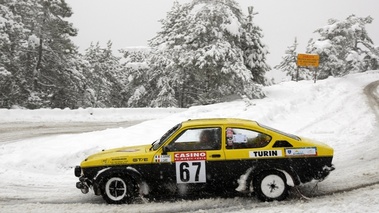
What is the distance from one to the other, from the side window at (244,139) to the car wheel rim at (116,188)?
212 cm

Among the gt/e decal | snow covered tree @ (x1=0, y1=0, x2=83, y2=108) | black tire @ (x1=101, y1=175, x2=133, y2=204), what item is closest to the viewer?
the gt/e decal

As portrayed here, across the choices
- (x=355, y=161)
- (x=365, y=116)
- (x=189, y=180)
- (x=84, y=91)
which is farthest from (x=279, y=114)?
(x=84, y=91)

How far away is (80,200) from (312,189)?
4.66 metres

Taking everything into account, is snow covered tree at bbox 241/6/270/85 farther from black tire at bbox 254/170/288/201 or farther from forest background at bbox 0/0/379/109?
black tire at bbox 254/170/288/201

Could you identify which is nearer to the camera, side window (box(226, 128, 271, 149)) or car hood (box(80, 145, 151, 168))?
side window (box(226, 128, 271, 149))

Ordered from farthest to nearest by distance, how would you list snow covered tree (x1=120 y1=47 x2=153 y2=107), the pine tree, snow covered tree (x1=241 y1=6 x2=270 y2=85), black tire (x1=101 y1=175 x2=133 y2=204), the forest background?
the pine tree
snow covered tree (x1=120 y1=47 x2=153 y2=107)
snow covered tree (x1=241 y1=6 x2=270 y2=85)
the forest background
black tire (x1=101 y1=175 x2=133 y2=204)

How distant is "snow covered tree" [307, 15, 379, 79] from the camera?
3991 centimetres

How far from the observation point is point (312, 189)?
7566mm

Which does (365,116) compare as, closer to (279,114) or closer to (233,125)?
(279,114)

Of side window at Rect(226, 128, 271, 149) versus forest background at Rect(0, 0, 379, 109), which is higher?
forest background at Rect(0, 0, 379, 109)

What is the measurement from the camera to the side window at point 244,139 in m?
7.08

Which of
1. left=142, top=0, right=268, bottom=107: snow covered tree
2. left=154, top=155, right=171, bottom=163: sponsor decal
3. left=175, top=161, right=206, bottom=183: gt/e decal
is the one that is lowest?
left=175, top=161, right=206, bottom=183: gt/e decal

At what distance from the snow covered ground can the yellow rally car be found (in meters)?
0.29

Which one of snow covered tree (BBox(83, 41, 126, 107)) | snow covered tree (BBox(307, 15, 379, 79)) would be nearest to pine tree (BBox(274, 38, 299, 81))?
snow covered tree (BBox(307, 15, 379, 79))
